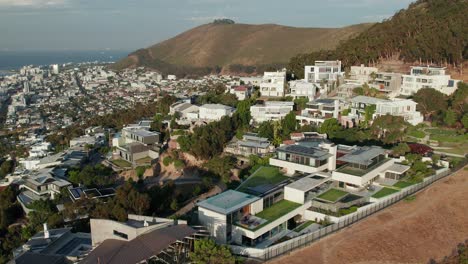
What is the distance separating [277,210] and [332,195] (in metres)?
3.26

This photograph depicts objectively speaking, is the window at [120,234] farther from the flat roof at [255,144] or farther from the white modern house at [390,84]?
the white modern house at [390,84]

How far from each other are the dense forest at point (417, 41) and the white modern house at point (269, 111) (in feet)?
44.2

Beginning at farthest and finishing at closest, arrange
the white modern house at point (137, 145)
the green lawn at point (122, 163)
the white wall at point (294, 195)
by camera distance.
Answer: the white modern house at point (137, 145) → the green lawn at point (122, 163) → the white wall at point (294, 195)

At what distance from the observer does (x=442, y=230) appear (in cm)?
1925

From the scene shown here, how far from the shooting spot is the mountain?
11988 cm

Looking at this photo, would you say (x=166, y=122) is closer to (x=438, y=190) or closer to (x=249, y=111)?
(x=249, y=111)

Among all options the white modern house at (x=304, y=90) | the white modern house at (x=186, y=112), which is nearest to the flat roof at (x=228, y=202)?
the white modern house at (x=186, y=112)

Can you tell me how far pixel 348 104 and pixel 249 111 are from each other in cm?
918

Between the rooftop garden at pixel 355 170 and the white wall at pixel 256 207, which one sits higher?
the rooftop garden at pixel 355 170

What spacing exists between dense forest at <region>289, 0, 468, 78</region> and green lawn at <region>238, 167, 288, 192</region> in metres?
26.6

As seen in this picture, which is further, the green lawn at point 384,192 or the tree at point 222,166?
the tree at point 222,166

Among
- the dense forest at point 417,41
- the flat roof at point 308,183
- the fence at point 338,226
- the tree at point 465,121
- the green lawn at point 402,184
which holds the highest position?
the dense forest at point 417,41

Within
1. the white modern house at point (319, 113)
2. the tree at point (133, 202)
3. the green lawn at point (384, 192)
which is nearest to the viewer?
the green lawn at point (384, 192)

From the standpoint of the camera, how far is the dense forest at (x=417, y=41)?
1635 inches
